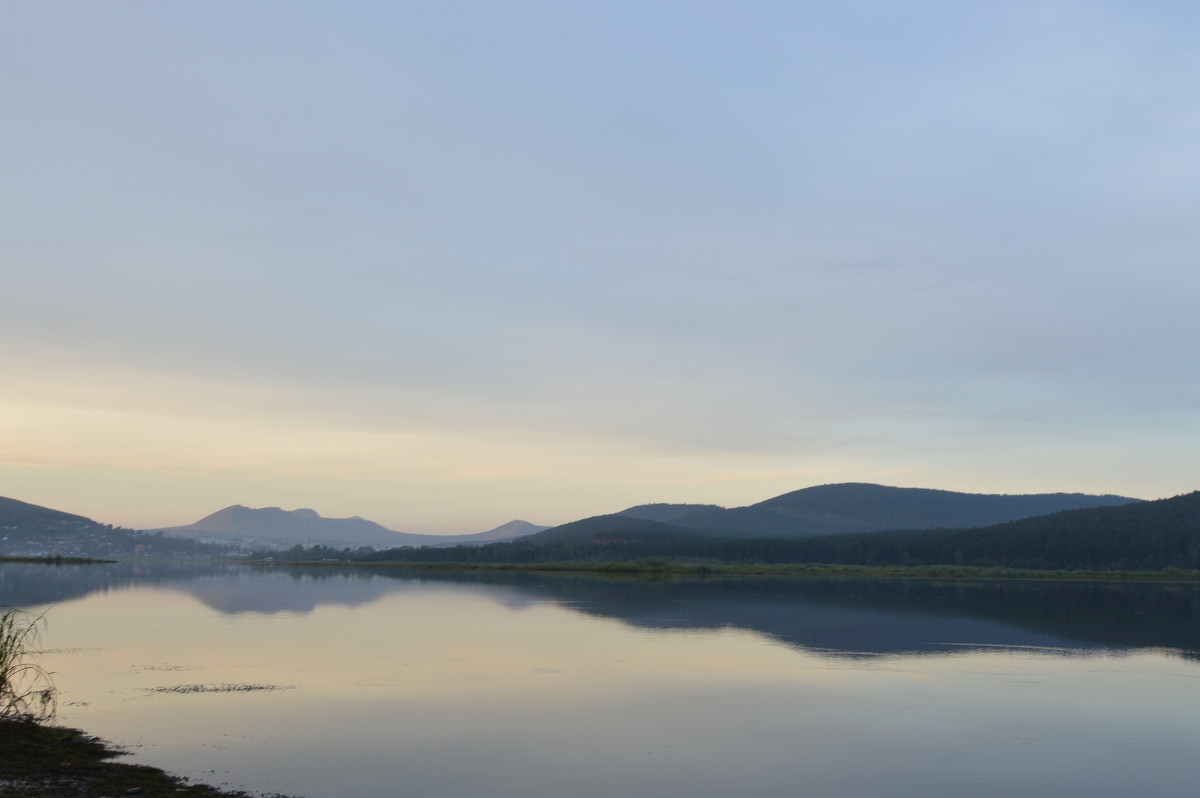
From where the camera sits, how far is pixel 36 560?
13275 cm

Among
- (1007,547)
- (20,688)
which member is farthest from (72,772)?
(1007,547)

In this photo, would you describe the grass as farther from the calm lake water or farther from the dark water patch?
the dark water patch

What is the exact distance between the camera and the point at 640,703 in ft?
63.2

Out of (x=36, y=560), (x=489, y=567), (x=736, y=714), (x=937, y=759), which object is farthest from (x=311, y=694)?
(x=36, y=560)

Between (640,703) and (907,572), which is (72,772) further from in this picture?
(907,572)

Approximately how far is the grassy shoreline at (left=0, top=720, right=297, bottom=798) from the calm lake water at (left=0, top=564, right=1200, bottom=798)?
598 mm

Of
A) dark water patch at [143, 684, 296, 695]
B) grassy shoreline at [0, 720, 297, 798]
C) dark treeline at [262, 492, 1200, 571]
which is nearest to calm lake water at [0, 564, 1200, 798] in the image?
dark water patch at [143, 684, 296, 695]

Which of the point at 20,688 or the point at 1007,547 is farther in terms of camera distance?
the point at 1007,547

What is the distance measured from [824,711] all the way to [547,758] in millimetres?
6961

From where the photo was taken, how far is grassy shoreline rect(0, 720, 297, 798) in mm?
11078

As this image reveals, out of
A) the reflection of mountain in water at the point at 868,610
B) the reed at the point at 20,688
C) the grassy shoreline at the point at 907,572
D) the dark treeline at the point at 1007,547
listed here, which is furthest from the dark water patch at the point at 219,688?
the dark treeline at the point at 1007,547

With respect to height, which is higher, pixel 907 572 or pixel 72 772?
pixel 907 572

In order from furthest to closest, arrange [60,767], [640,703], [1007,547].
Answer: [1007,547] < [640,703] < [60,767]

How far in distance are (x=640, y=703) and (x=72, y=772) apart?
35.4 feet
